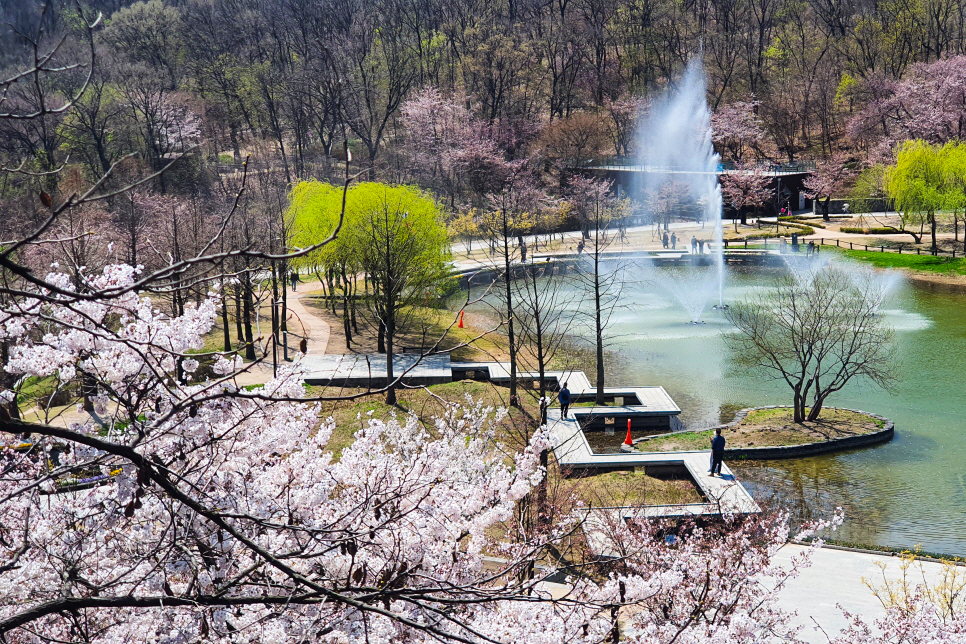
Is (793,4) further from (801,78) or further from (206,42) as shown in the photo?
(206,42)

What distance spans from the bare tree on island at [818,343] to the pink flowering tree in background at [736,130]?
3472 cm

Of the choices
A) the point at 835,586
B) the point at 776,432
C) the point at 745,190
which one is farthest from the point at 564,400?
the point at 745,190

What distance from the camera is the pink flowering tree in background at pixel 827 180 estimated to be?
2212 inches

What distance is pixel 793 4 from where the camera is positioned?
8212 centimetres

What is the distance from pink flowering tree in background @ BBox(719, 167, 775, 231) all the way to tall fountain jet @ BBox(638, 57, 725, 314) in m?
1.04

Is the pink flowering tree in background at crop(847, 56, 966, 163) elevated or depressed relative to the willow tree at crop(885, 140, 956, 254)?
elevated

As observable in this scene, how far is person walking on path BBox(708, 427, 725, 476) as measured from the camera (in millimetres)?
16938

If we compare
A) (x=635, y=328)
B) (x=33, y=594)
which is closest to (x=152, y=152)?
(x=635, y=328)

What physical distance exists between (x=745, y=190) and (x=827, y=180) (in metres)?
5.29

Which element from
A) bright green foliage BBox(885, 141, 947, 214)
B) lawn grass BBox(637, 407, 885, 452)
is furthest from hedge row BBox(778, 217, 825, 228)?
lawn grass BBox(637, 407, 885, 452)

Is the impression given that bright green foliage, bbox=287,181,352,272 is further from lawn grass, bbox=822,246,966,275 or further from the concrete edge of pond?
lawn grass, bbox=822,246,966,275

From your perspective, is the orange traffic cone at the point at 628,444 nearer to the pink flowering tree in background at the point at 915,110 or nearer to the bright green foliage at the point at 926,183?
the bright green foliage at the point at 926,183

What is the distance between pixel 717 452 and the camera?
1702 cm

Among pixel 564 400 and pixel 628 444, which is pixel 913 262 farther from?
pixel 628 444
